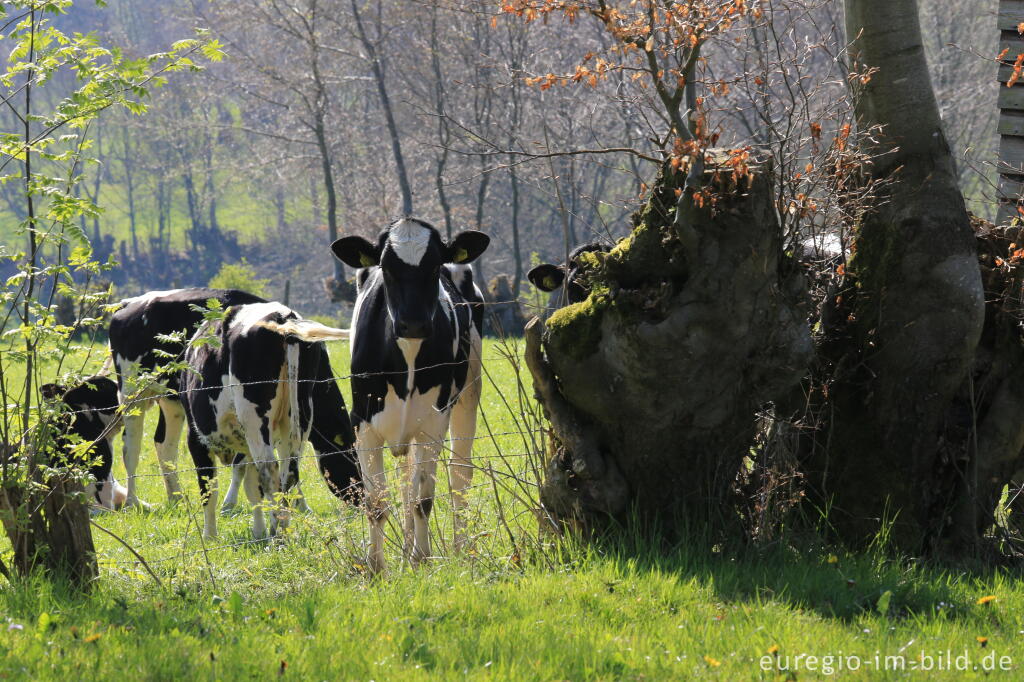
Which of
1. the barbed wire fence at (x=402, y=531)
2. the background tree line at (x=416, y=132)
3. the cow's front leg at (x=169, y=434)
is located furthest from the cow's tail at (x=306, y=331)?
the cow's front leg at (x=169, y=434)

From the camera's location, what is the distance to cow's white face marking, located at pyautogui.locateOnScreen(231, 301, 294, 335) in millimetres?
8836

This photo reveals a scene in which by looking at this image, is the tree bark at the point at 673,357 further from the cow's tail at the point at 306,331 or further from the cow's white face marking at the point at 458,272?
the cow's white face marking at the point at 458,272

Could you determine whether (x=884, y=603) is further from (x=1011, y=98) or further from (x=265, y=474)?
(x=1011, y=98)

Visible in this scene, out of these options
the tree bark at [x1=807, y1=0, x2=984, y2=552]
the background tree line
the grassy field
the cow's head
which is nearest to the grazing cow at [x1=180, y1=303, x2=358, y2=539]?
the cow's head

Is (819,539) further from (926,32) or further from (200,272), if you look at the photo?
(200,272)

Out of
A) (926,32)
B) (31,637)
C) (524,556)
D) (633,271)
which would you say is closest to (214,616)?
(31,637)

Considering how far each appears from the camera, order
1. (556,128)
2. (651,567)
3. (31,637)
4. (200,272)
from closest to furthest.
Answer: (31,637)
(651,567)
(556,128)
(200,272)

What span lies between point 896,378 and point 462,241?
3.15m

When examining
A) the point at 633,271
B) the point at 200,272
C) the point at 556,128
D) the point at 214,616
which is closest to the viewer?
the point at 214,616

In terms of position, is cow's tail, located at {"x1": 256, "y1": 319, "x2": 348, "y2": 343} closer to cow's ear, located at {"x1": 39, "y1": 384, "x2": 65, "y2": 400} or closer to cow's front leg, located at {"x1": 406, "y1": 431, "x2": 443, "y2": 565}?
cow's front leg, located at {"x1": 406, "y1": 431, "x2": 443, "y2": 565}

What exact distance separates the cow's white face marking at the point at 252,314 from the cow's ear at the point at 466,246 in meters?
1.82

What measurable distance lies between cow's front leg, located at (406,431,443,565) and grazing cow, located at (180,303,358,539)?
1008 millimetres

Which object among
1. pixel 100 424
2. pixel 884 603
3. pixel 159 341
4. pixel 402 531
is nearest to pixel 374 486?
pixel 402 531

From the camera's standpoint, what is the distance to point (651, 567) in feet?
18.7
